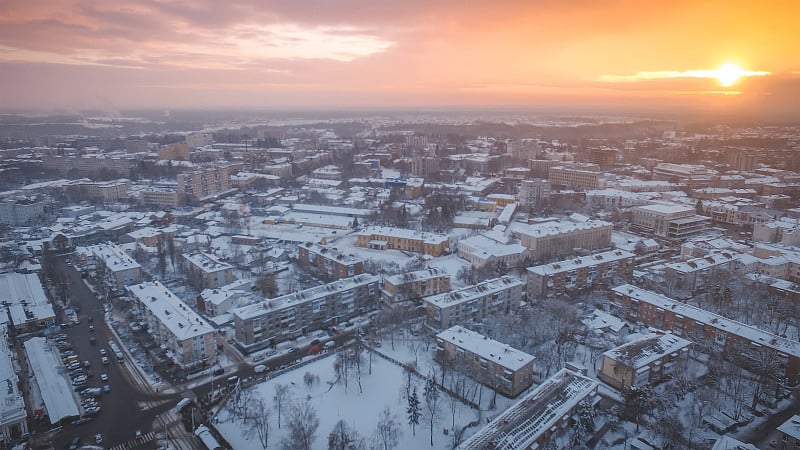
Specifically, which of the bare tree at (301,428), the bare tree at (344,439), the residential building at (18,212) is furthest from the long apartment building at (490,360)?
the residential building at (18,212)

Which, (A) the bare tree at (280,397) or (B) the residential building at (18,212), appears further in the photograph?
(B) the residential building at (18,212)

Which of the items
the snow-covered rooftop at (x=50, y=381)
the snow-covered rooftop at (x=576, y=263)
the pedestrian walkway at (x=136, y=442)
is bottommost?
the pedestrian walkway at (x=136, y=442)

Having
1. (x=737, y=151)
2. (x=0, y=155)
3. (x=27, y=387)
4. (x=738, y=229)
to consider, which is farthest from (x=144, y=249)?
(x=737, y=151)

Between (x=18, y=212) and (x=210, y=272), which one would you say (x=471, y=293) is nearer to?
(x=210, y=272)

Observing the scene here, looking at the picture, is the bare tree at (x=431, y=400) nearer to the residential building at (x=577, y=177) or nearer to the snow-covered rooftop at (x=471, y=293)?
the snow-covered rooftop at (x=471, y=293)

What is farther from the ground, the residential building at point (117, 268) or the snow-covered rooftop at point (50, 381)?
the residential building at point (117, 268)

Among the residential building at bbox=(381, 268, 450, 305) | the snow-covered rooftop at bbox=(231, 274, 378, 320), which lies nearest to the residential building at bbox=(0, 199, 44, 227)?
the snow-covered rooftop at bbox=(231, 274, 378, 320)

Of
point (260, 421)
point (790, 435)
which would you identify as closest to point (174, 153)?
point (260, 421)
